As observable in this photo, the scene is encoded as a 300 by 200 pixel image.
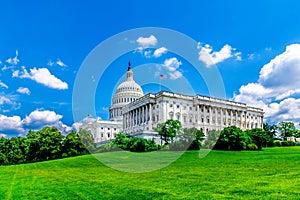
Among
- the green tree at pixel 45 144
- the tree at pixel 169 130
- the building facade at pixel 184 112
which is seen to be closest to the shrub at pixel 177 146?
the tree at pixel 169 130

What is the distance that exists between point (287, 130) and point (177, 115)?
37539 mm

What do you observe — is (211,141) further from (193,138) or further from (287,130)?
(287,130)

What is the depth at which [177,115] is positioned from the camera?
97.3 m

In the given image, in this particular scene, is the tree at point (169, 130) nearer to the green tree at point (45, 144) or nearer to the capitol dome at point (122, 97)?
the green tree at point (45, 144)

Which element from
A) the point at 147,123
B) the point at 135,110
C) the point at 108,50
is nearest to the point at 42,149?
the point at 147,123

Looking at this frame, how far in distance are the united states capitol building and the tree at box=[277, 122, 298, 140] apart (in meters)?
14.0

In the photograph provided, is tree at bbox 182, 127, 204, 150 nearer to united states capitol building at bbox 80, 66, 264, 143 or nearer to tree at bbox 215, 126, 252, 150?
tree at bbox 215, 126, 252, 150

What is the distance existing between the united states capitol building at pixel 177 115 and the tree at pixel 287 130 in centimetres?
1400

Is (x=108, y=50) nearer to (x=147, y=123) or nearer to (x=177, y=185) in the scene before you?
(x=177, y=185)

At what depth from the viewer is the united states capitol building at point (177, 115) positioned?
95625 millimetres

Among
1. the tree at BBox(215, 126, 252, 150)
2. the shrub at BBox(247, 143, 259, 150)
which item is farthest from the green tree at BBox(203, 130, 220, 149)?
the shrub at BBox(247, 143, 259, 150)

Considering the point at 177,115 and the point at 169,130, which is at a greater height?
the point at 177,115

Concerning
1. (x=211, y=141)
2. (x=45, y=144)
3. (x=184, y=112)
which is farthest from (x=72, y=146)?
(x=184, y=112)

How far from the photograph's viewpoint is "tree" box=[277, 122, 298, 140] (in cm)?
10419
